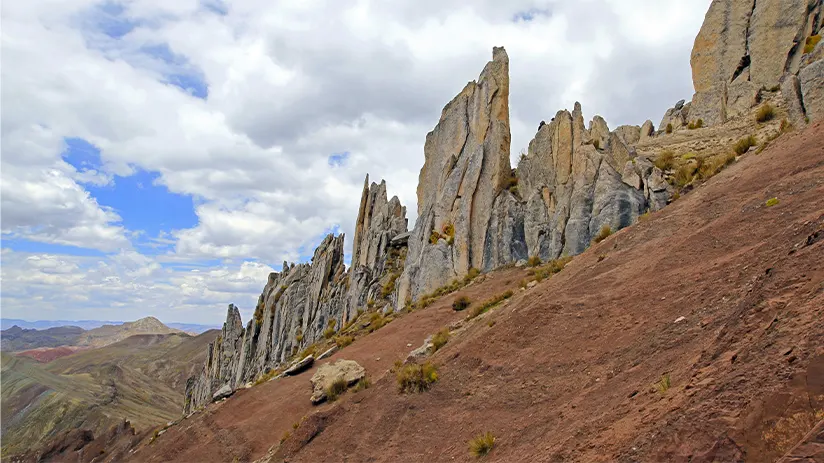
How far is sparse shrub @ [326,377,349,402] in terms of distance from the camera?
750 inches

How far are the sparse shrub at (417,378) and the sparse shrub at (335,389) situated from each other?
167 inches

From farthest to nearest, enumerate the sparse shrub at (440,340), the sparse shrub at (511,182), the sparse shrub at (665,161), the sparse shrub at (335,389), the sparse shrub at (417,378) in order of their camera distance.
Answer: the sparse shrub at (511,182)
the sparse shrub at (665,161)
the sparse shrub at (335,389)
the sparse shrub at (440,340)
the sparse shrub at (417,378)

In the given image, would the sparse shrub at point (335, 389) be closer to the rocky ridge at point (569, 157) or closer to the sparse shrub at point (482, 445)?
the sparse shrub at point (482, 445)

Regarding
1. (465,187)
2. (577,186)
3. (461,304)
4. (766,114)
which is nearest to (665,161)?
(766,114)

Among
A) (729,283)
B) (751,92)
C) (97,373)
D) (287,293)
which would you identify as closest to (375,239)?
(287,293)

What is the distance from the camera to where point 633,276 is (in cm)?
1362

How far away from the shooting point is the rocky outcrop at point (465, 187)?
111 feet

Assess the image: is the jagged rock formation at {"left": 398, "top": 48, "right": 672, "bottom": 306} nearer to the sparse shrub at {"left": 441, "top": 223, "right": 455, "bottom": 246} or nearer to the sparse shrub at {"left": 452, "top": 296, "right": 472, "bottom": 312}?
the sparse shrub at {"left": 441, "top": 223, "right": 455, "bottom": 246}

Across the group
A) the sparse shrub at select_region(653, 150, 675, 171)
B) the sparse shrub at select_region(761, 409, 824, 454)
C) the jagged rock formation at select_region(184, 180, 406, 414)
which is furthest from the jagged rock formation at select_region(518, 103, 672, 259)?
the sparse shrub at select_region(761, 409, 824, 454)

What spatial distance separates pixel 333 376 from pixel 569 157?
19.3 metres

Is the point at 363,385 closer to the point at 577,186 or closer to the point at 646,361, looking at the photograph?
the point at 646,361

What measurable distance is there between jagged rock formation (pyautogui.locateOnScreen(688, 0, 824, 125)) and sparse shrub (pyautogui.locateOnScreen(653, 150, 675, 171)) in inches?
195

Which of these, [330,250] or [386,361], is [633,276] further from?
[330,250]

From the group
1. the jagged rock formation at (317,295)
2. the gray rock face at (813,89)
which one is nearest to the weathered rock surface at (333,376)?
the gray rock face at (813,89)
